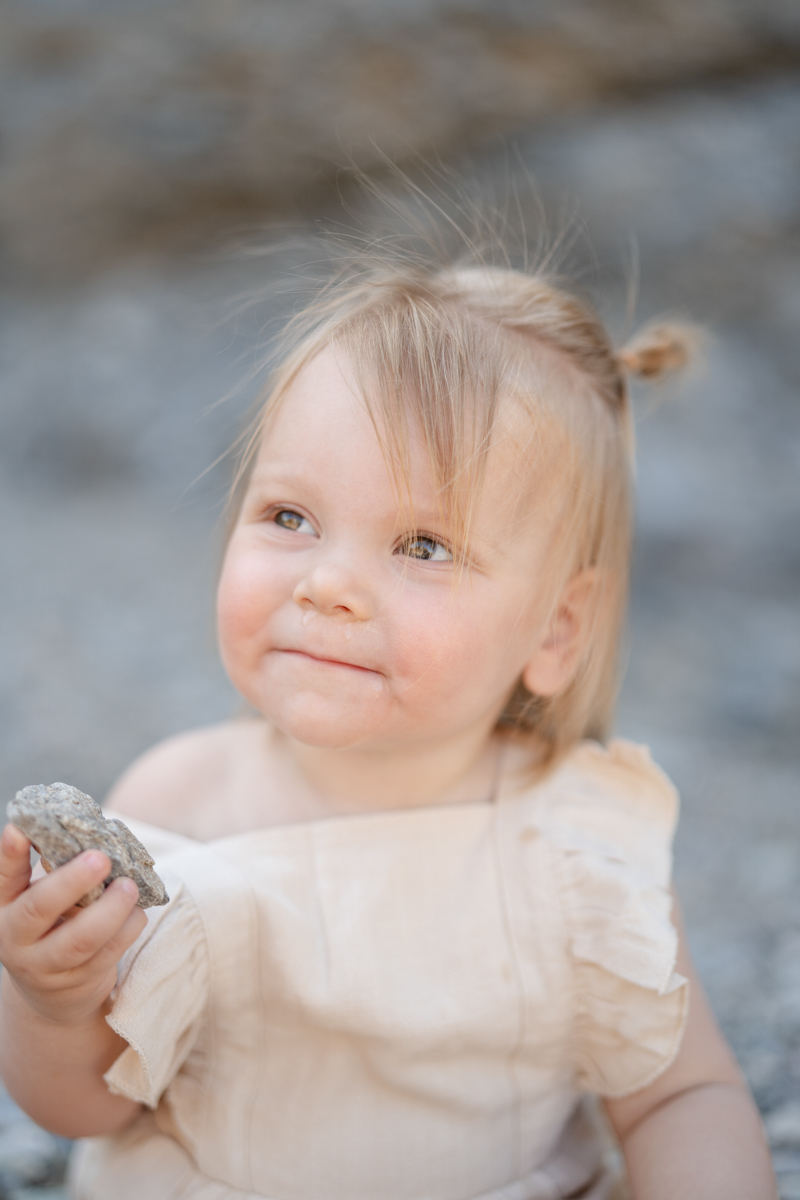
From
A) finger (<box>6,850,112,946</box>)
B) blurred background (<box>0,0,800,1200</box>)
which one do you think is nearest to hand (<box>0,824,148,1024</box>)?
finger (<box>6,850,112,946</box>)

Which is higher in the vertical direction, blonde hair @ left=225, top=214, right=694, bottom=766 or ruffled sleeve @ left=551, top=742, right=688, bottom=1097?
blonde hair @ left=225, top=214, right=694, bottom=766

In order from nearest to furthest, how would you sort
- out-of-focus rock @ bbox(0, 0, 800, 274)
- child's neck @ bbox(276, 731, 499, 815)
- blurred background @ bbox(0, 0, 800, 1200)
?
child's neck @ bbox(276, 731, 499, 815) → blurred background @ bbox(0, 0, 800, 1200) → out-of-focus rock @ bbox(0, 0, 800, 274)

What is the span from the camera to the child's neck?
1.26 m

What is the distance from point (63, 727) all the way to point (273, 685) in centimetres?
165

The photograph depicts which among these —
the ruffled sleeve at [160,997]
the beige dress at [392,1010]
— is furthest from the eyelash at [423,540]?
the ruffled sleeve at [160,997]

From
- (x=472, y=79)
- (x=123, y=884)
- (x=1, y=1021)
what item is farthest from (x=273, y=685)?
(x=472, y=79)

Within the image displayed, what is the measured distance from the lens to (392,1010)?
1135mm

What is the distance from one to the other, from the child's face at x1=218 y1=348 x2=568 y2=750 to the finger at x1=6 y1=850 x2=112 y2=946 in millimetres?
287

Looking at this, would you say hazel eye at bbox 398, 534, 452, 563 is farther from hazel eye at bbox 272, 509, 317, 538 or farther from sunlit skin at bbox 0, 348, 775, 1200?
hazel eye at bbox 272, 509, 317, 538

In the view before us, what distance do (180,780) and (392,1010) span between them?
0.42 metres

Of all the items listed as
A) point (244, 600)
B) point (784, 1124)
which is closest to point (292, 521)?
point (244, 600)

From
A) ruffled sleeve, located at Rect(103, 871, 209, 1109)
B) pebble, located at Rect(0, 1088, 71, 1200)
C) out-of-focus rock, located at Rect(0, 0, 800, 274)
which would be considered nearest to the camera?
ruffled sleeve, located at Rect(103, 871, 209, 1109)

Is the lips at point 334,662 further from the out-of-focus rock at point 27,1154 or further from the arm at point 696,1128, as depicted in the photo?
the out-of-focus rock at point 27,1154

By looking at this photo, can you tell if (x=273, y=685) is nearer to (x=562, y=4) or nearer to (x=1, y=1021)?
(x=1, y=1021)
